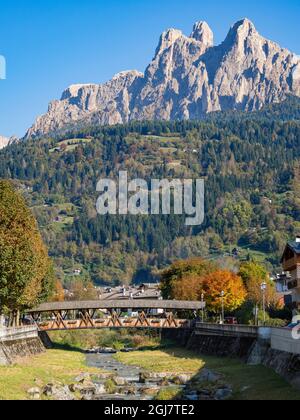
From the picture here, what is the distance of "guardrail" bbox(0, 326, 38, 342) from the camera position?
97.6 meters

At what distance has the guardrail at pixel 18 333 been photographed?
320ft

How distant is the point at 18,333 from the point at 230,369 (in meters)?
30.6

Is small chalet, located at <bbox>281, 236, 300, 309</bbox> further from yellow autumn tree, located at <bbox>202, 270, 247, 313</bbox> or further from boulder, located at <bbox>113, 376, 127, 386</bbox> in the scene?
boulder, located at <bbox>113, 376, 127, 386</bbox>

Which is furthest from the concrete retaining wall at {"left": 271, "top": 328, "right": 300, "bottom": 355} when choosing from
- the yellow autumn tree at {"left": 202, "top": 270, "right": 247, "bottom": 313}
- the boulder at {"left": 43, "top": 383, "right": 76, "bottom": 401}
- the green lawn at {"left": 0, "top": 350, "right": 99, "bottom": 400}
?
the yellow autumn tree at {"left": 202, "top": 270, "right": 247, "bottom": 313}

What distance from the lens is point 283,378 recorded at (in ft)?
231

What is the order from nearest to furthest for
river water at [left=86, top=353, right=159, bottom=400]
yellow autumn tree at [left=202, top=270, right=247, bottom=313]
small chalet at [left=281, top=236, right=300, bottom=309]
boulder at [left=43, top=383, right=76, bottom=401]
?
boulder at [left=43, top=383, right=76, bottom=401]
river water at [left=86, top=353, right=159, bottom=400]
small chalet at [left=281, top=236, right=300, bottom=309]
yellow autumn tree at [left=202, top=270, right=247, bottom=313]

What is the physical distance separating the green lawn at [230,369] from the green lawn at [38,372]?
8757 millimetres

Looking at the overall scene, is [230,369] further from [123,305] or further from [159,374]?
[123,305]

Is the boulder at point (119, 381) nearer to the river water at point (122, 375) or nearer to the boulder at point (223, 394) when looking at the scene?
the river water at point (122, 375)

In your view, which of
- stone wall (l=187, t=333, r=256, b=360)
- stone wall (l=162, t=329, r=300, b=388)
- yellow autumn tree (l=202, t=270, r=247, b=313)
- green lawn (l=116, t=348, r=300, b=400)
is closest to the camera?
green lawn (l=116, t=348, r=300, b=400)

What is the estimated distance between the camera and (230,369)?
89375mm

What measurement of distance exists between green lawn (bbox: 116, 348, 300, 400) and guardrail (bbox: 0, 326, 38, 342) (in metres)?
13.4

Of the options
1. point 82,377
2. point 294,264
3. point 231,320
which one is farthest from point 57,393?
point 231,320
